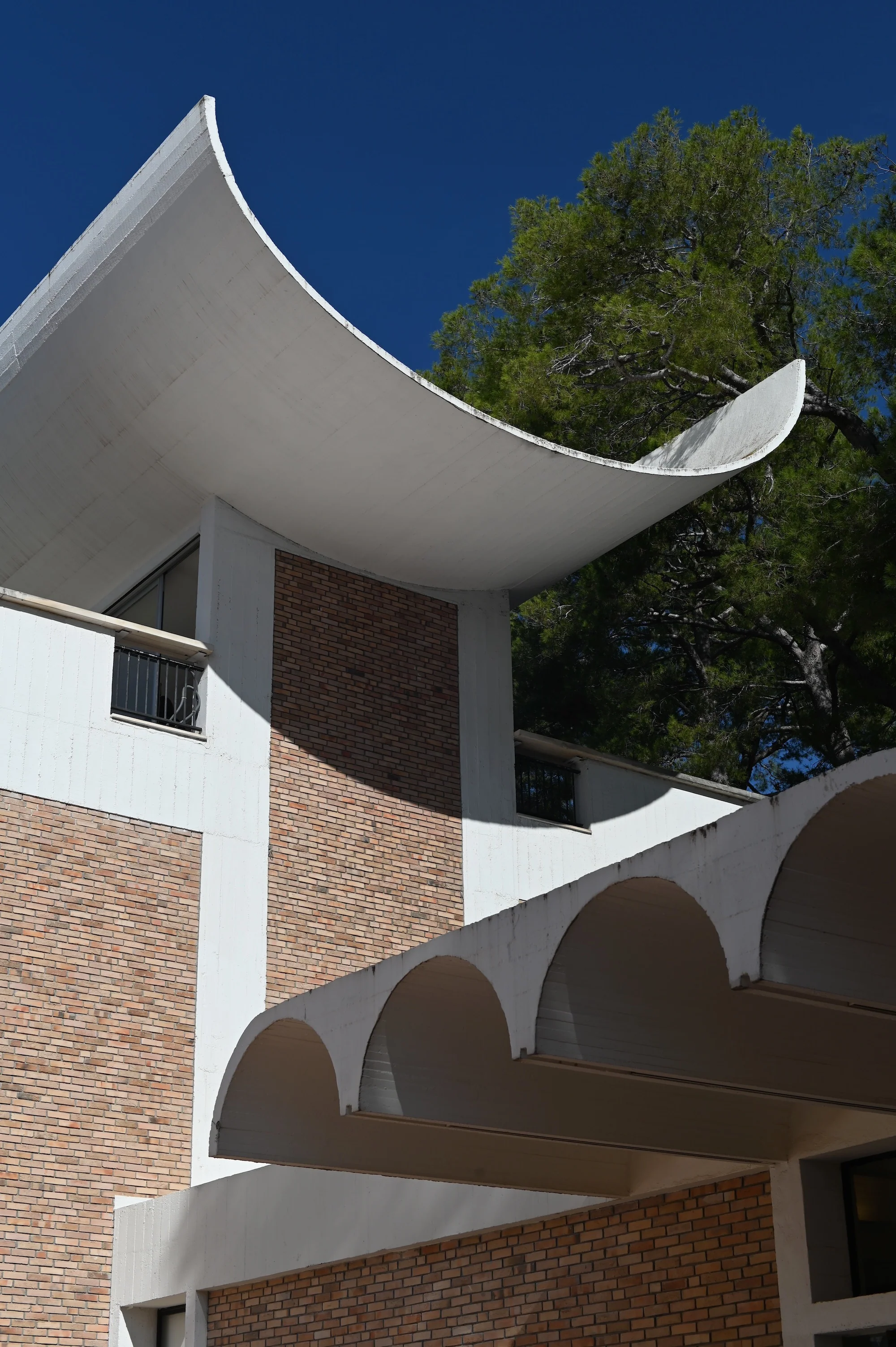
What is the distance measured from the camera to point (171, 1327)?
11820mm

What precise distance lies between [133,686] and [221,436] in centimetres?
234

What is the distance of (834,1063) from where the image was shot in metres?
7.12

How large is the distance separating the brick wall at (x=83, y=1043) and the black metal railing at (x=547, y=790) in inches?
166

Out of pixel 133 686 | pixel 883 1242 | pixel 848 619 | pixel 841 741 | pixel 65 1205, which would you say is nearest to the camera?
pixel 883 1242

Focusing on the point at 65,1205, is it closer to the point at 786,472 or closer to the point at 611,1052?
the point at 611,1052

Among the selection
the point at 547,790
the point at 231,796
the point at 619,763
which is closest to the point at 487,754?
the point at 547,790

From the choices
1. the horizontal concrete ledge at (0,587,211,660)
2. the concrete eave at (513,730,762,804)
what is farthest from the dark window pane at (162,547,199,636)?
the concrete eave at (513,730,762,804)

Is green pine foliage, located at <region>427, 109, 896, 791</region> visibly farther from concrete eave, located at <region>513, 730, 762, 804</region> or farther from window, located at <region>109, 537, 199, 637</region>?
window, located at <region>109, 537, 199, 637</region>

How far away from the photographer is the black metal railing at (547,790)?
16.2 metres

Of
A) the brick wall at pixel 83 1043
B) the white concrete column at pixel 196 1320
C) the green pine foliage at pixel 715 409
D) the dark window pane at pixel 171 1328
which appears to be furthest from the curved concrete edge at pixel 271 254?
the dark window pane at pixel 171 1328

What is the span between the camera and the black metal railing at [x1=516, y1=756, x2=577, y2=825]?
16219 mm

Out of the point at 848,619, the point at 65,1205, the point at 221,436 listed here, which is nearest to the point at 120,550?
the point at 221,436

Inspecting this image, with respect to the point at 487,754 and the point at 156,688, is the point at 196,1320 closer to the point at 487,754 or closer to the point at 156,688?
the point at 156,688

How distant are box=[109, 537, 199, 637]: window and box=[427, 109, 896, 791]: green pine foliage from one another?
5598mm
